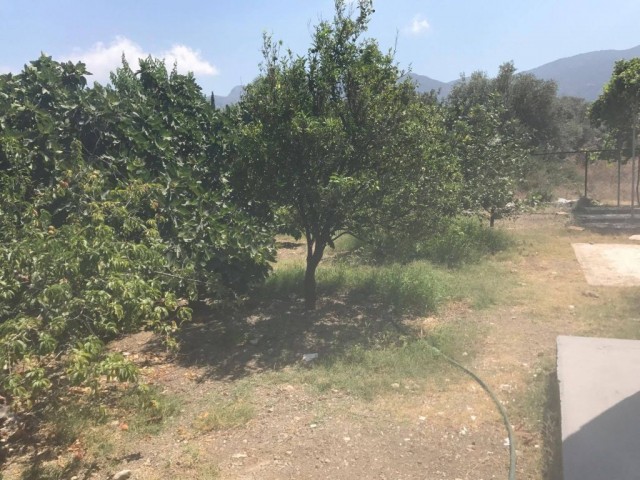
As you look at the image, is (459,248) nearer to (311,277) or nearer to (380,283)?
(380,283)

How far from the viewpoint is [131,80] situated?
21.6 ft

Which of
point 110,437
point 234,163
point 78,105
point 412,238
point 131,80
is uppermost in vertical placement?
point 131,80

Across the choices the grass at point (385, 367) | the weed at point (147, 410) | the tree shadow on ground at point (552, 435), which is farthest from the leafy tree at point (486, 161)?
the weed at point (147, 410)

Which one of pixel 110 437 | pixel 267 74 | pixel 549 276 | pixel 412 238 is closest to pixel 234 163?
pixel 267 74

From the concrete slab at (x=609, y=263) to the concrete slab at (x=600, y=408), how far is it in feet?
11.2

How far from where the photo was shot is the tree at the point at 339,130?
5.23 meters

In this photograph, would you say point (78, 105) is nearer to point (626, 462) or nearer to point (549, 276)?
point (626, 462)

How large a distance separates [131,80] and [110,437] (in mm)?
4522

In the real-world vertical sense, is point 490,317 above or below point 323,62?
below

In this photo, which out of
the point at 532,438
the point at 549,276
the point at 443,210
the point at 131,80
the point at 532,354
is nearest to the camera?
the point at 532,438

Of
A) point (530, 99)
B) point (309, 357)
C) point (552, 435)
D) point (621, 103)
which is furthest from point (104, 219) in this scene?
point (530, 99)

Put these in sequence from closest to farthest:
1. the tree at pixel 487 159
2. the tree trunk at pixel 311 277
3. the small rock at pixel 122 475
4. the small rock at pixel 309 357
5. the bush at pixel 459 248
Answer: the small rock at pixel 122 475
the small rock at pixel 309 357
the tree trunk at pixel 311 277
the bush at pixel 459 248
the tree at pixel 487 159

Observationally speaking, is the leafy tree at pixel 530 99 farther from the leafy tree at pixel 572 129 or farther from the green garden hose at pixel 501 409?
the green garden hose at pixel 501 409

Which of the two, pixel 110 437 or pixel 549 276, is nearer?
pixel 110 437
